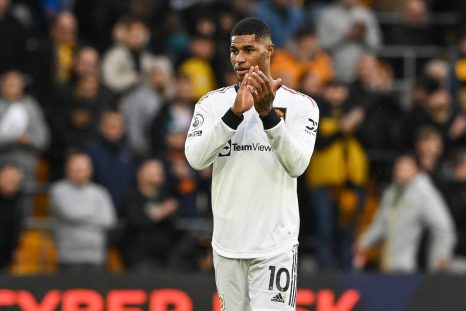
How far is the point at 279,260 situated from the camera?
7.13m

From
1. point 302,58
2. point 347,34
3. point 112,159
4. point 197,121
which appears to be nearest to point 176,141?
point 112,159

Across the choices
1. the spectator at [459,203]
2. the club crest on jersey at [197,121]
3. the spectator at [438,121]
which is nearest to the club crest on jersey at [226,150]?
the club crest on jersey at [197,121]

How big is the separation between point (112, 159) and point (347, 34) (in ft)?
13.2

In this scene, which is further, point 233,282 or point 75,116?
point 75,116

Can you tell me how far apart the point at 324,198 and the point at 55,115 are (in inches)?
118

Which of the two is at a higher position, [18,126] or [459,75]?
[459,75]

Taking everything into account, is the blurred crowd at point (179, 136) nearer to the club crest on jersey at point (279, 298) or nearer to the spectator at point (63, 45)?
the spectator at point (63, 45)

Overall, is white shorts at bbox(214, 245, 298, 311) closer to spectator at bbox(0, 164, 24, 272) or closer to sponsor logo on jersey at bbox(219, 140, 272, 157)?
sponsor logo on jersey at bbox(219, 140, 272, 157)

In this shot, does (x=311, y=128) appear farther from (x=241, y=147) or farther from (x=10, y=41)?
(x=10, y=41)

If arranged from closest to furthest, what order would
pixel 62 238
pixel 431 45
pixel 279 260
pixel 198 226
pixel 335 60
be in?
pixel 279 260
pixel 62 238
pixel 198 226
pixel 335 60
pixel 431 45

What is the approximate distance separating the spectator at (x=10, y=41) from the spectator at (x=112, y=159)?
4.32 ft

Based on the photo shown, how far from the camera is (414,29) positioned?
16.3 meters

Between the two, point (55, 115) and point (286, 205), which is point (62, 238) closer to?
point (55, 115)

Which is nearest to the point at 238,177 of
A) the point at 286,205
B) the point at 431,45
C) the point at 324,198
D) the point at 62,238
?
the point at 286,205
